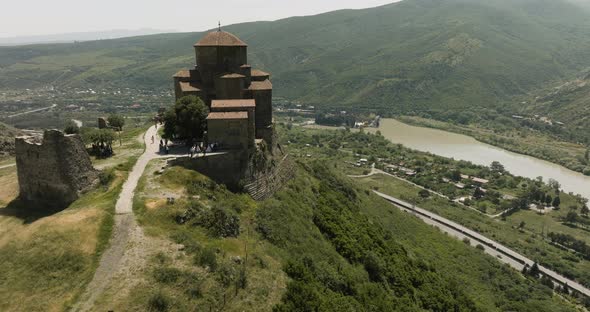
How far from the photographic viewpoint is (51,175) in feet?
73.3

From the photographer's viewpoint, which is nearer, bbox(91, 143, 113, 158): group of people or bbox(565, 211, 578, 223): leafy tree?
bbox(91, 143, 113, 158): group of people

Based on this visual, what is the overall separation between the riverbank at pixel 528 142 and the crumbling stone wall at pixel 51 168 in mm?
109712

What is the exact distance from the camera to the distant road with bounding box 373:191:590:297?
53.7 metres

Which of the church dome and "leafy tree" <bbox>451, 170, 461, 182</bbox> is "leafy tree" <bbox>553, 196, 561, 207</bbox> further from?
the church dome

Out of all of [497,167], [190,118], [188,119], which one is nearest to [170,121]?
[188,119]

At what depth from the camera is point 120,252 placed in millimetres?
18234

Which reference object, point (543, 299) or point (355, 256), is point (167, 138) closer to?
point (355, 256)

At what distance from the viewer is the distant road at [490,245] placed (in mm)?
53737

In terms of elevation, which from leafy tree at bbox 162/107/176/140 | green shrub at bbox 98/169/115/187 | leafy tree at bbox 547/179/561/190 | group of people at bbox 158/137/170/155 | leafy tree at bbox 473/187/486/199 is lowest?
leafy tree at bbox 473/187/486/199

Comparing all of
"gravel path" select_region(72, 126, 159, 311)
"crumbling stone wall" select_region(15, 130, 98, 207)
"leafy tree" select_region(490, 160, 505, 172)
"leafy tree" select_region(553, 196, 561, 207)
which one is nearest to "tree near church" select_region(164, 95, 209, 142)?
"gravel path" select_region(72, 126, 159, 311)

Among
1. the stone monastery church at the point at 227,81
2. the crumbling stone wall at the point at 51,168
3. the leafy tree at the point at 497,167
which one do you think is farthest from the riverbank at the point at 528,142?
the crumbling stone wall at the point at 51,168

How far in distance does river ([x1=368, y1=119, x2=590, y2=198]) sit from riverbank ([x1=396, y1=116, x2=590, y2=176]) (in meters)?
1.99

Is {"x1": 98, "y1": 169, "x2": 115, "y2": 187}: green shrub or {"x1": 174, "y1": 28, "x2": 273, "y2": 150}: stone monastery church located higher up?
{"x1": 174, "y1": 28, "x2": 273, "y2": 150}: stone monastery church

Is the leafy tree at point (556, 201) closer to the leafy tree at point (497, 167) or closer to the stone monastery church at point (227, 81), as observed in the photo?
the leafy tree at point (497, 167)
